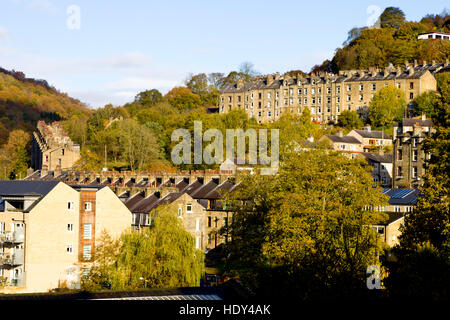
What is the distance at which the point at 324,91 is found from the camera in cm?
13400

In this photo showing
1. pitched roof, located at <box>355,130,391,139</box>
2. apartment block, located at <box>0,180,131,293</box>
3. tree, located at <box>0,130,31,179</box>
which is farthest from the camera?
pitched roof, located at <box>355,130,391,139</box>

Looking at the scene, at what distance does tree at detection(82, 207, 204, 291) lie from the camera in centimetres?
4306

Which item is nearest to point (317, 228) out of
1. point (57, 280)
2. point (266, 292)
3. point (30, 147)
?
point (266, 292)

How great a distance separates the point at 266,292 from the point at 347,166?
11248mm

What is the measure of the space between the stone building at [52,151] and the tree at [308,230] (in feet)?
180

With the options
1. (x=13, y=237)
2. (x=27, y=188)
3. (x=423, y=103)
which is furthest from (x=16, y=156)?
(x=13, y=237)

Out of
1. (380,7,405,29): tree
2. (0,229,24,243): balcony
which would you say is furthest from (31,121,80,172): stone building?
(380,7,405,29): tree

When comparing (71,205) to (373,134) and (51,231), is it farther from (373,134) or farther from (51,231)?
(373,134)

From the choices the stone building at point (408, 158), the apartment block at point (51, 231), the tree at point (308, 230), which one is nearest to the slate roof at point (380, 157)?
the stone building at point (408, 158)

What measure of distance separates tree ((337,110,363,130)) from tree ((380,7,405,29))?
6125cm

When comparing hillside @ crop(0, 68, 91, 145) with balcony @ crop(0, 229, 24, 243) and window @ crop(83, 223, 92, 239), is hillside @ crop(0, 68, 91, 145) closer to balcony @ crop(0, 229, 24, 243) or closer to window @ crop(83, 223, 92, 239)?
window @ crop(83, 223, 92, 239)

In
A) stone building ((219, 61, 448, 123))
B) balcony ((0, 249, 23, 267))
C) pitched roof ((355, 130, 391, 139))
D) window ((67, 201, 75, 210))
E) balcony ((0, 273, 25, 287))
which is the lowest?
balcony ((0, 273, 25, 287))

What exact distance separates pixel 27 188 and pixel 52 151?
4878 cm
